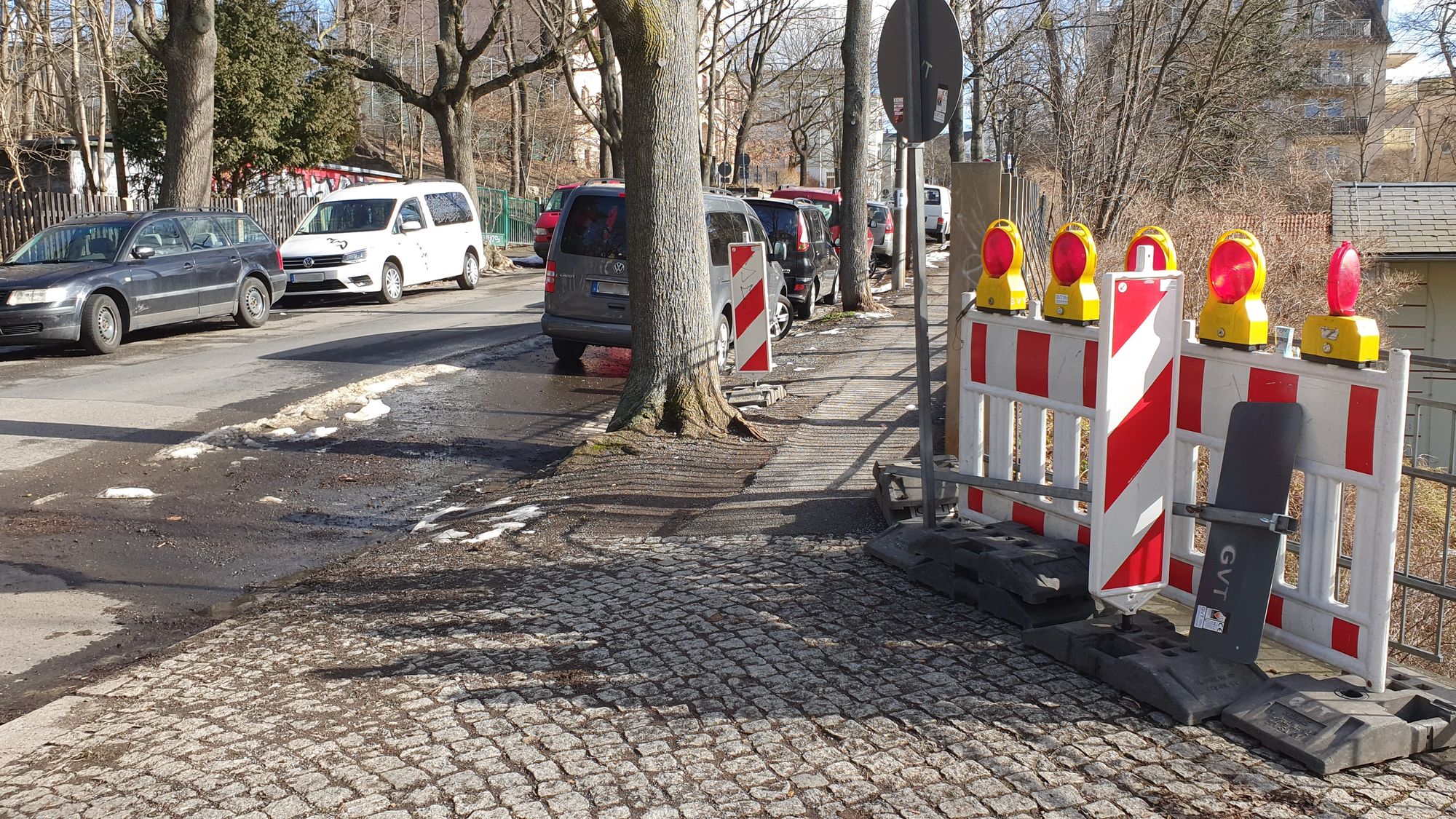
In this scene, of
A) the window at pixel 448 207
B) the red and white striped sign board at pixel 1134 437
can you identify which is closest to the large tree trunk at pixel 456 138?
the window at pixel 448 207

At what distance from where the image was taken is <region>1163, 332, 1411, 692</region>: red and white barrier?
13.1 ft

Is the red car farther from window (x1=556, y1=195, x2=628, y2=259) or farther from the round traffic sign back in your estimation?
the round traffic sign back

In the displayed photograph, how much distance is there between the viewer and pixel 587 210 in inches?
527

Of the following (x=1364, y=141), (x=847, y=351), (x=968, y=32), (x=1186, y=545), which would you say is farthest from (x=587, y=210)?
(x=1364, y=141)

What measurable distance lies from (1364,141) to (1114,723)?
61.2 metres

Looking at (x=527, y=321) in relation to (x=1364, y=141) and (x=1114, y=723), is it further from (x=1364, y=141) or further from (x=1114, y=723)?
(x=1364, y=141)

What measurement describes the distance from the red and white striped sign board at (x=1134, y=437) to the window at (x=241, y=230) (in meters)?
16.3

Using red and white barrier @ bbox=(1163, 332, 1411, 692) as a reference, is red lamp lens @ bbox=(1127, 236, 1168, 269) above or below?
above

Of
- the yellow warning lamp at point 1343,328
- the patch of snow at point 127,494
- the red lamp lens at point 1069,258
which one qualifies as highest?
the red lamp lens at point 1069,258

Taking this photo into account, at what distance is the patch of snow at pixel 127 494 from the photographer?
328 inches

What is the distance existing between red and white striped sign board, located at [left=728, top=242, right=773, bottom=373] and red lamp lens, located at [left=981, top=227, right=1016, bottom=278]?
5.52m

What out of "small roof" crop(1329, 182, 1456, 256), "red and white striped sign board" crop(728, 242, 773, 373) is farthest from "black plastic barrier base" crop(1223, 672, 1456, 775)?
"small roof" crop(1329, 182, 1456, 256)

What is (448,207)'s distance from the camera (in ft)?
78.6

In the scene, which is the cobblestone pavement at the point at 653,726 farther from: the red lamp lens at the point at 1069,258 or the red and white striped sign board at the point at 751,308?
the red and white striped sign board at the point at 751,308
